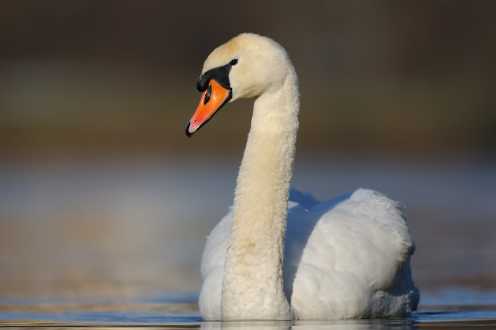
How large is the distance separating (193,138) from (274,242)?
615 inches

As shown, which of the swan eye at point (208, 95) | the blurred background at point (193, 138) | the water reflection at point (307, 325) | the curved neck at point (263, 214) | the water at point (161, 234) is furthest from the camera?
the blurred background at point (193, 138)

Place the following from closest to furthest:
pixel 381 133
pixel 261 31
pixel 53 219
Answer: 1. pixel 53 219
2. pixel 381 133
3. pixel 261 31

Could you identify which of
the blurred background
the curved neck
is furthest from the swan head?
the blurred background

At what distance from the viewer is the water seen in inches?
426

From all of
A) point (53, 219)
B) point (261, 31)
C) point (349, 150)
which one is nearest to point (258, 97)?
point (53, 219)

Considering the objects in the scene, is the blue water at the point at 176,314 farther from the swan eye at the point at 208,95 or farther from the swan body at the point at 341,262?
the swan eye at the point at 208,95

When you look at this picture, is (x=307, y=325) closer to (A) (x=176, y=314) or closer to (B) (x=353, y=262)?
(B) (x=353, y=262)

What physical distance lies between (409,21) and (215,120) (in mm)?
7886

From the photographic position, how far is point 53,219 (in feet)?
57.1

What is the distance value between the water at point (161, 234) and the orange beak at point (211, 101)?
1184 millimetres

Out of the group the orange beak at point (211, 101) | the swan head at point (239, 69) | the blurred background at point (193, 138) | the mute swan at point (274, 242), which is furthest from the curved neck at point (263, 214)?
the blurred background at point (193, 138)

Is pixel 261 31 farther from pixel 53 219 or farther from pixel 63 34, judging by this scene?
pixel 53 219

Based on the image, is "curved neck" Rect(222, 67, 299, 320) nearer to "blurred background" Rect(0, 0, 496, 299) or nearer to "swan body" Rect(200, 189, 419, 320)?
"swan body" Rect(200, 189, 419, 320)

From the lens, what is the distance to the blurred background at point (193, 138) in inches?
567
